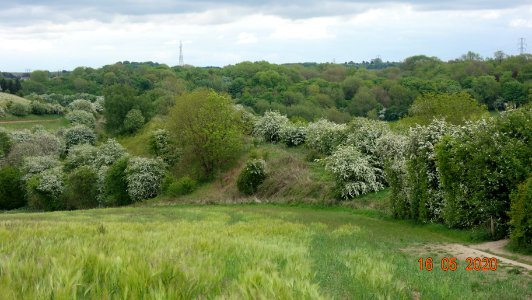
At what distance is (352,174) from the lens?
4175 centimetres

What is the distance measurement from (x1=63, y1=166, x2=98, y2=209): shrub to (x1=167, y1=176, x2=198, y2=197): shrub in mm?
11928

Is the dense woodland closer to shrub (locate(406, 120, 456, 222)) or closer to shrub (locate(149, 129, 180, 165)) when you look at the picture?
shrub (locate(406, 120, 456, 222))

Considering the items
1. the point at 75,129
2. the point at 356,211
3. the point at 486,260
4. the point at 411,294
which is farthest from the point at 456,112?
the point at 75,129

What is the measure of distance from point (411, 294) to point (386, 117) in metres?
145

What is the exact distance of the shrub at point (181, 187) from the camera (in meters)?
54.8

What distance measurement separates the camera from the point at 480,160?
2595 cm

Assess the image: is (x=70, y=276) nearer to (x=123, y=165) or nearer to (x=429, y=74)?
(x=123, y=165)

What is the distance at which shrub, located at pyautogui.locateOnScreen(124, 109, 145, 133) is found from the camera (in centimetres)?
9088

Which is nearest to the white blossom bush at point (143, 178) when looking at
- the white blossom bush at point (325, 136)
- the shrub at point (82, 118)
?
the white blossom bush at point (325, 136)

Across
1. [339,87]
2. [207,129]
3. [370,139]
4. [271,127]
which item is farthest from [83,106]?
[339,87]

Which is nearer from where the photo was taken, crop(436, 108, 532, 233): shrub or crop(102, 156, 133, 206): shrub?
crop(436, 108, 532, 233): shrub

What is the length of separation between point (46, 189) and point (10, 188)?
896cm

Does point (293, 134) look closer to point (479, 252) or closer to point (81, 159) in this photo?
point (81, 159)

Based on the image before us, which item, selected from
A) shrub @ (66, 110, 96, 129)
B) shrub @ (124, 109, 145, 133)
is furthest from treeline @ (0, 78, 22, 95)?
shrub @ (124, 109, 145, 133)
